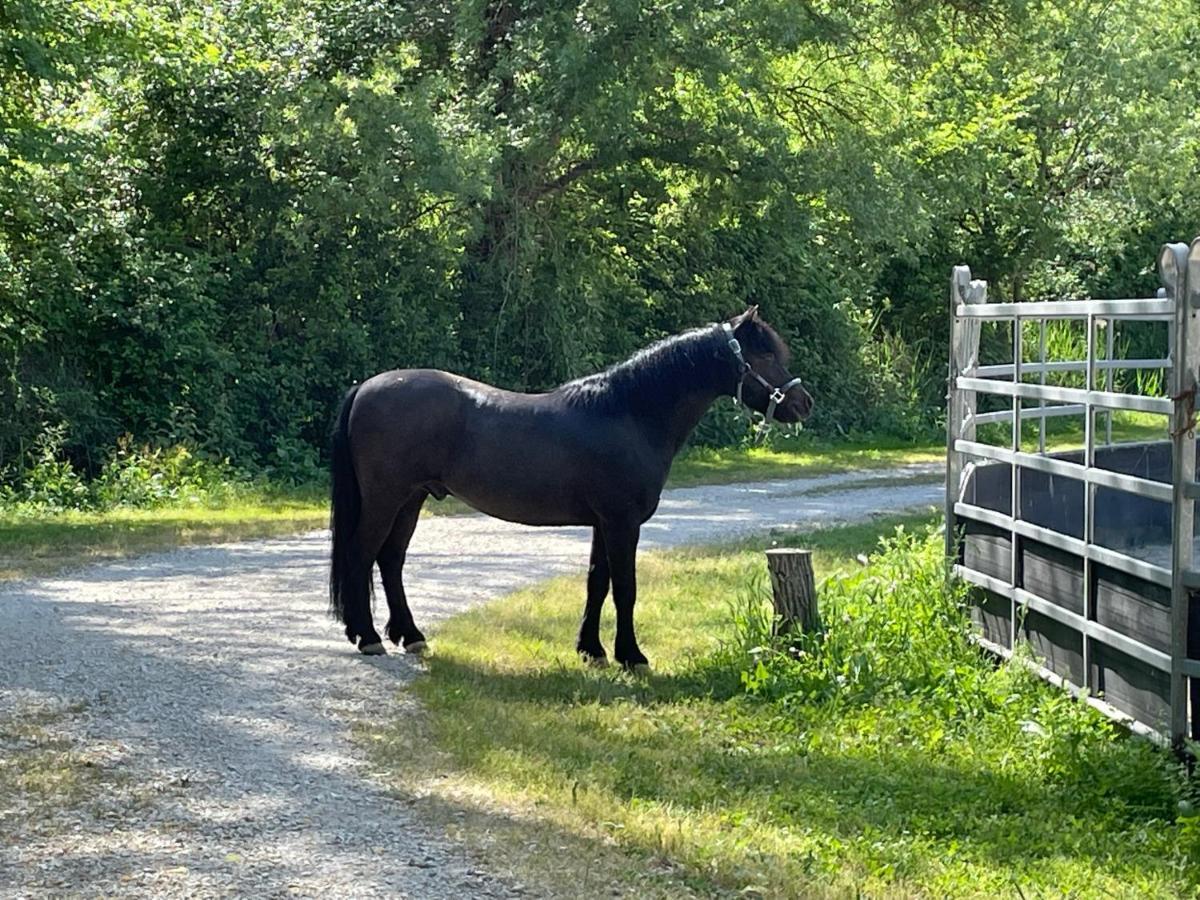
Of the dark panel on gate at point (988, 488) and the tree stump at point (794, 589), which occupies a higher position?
the dark panel on gate at point (988, 488)

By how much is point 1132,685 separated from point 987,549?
2.16 meters

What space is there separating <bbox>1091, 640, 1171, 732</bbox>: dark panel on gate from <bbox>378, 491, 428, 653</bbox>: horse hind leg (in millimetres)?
4025

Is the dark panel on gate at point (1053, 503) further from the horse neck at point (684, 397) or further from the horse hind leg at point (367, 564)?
the horse hind leg at point (367, 564)

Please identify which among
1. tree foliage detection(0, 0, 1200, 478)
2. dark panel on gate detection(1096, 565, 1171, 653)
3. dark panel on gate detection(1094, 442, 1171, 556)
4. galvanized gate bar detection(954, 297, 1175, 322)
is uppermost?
tree foliage detection(0, 0, 1200, 478)

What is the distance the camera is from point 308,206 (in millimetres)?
19969

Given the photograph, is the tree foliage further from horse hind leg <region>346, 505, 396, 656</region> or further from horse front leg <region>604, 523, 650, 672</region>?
horse front leg <region>604, 523, 650, 672</region>

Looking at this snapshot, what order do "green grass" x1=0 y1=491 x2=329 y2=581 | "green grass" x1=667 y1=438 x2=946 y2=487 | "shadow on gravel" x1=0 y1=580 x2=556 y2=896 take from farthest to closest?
1. "green grass" x1=667 y1=438 x2=946 y2=487
2. "green grass" x1=0 y1=491 x2=329 y2=581
3. "shadow on gravel" x1=0 y1=580 x2=556 y2=896

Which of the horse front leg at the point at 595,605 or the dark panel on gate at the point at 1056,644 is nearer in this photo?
the dark panel on gate at the point at 1056,644

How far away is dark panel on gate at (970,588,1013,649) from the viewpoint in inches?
360

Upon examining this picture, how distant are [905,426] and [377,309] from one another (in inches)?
411

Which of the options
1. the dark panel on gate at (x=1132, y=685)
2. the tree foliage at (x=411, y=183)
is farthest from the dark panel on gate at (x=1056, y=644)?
the tree foliage at (x=411, y=183)

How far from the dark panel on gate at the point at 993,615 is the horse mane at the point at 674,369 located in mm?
1866

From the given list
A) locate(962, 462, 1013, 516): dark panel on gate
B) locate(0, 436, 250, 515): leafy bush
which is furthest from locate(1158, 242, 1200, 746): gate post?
locate(0, 436, 250, 515): leafy bush

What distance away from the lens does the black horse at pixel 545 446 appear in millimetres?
9805
